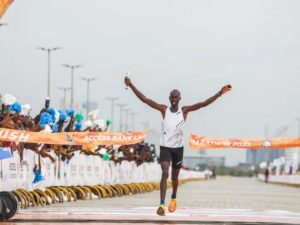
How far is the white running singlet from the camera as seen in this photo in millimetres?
14586

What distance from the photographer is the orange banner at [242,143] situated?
24969 mm

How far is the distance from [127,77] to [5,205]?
9.18ft

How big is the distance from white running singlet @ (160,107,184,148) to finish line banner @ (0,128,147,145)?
3.35 m

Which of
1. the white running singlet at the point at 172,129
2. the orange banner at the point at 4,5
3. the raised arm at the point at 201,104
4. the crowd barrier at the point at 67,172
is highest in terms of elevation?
the orange banner at the point at 4,5

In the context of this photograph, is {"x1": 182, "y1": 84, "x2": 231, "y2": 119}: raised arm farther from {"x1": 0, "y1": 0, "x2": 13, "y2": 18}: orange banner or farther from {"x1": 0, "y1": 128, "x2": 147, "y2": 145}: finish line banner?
{"x1": 0, "y1": 0, "x2": 13, "y2": 18}: orange banner

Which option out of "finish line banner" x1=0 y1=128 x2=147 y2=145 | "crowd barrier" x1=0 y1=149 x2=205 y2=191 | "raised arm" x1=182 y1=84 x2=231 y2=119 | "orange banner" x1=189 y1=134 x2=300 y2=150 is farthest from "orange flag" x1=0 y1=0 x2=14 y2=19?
"orange banner" x1=189 y1=134 x2=300 y2=150

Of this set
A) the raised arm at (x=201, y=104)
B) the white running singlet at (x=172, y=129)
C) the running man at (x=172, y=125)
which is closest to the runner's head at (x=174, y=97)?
the running man at (x=172, y=125)

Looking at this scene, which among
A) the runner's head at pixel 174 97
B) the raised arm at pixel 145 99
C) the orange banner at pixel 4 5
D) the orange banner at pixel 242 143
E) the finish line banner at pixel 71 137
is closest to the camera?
the orange banner at pixel 4 5

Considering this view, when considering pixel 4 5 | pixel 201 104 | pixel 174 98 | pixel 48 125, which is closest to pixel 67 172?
pixel 48 125

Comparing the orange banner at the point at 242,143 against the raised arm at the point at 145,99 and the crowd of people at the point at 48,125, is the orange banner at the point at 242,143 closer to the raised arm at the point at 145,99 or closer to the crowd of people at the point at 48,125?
the crowd of people at the point at 48,125

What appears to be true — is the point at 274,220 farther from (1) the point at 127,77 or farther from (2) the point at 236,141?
(2) the point at 236,141

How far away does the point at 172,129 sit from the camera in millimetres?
14594

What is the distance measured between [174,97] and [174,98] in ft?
0.06

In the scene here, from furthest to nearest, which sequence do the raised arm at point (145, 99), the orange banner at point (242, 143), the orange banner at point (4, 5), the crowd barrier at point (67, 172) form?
the orange banner at point (242, 143), the crowd barrier at point (67, 172), the raised arm at point (145, 99), the orange banner at point (4, 5)
